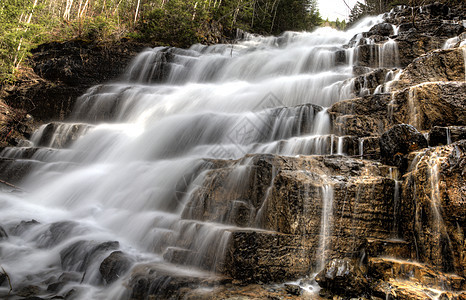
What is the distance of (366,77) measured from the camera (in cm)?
917

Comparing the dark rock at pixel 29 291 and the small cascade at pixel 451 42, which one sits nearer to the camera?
the dark rock at pixel 29 291

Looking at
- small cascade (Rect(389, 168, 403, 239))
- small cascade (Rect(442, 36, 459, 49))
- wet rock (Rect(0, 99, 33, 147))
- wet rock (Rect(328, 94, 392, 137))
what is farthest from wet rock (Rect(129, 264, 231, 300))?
small cascade (Rect(442, 36, 459, 49))

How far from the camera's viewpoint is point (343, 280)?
387cm

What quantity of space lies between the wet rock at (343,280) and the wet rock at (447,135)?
283 cm

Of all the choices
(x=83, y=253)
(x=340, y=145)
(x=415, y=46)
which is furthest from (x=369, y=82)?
(x=83, y=253)

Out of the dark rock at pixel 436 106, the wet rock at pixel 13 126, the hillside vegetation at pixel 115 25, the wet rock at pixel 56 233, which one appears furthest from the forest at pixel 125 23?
the wet rock at pixel 56 233

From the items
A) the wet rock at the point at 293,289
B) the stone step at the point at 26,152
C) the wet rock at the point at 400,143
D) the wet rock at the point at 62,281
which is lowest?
the wet rock at the point at 62,281

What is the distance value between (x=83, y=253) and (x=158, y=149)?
4454 millimetres

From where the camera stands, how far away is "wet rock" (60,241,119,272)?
5.13 m

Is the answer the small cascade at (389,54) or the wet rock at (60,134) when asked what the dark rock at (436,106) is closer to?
the small cascade at (389,54)

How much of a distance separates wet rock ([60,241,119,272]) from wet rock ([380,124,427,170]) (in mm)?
4937

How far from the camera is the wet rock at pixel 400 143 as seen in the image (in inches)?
205

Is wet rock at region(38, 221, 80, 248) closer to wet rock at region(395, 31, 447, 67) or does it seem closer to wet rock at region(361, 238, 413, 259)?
wet rock at region(361, 238, 413, 259)

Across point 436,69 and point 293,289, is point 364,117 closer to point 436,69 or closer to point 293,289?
point 436,69
